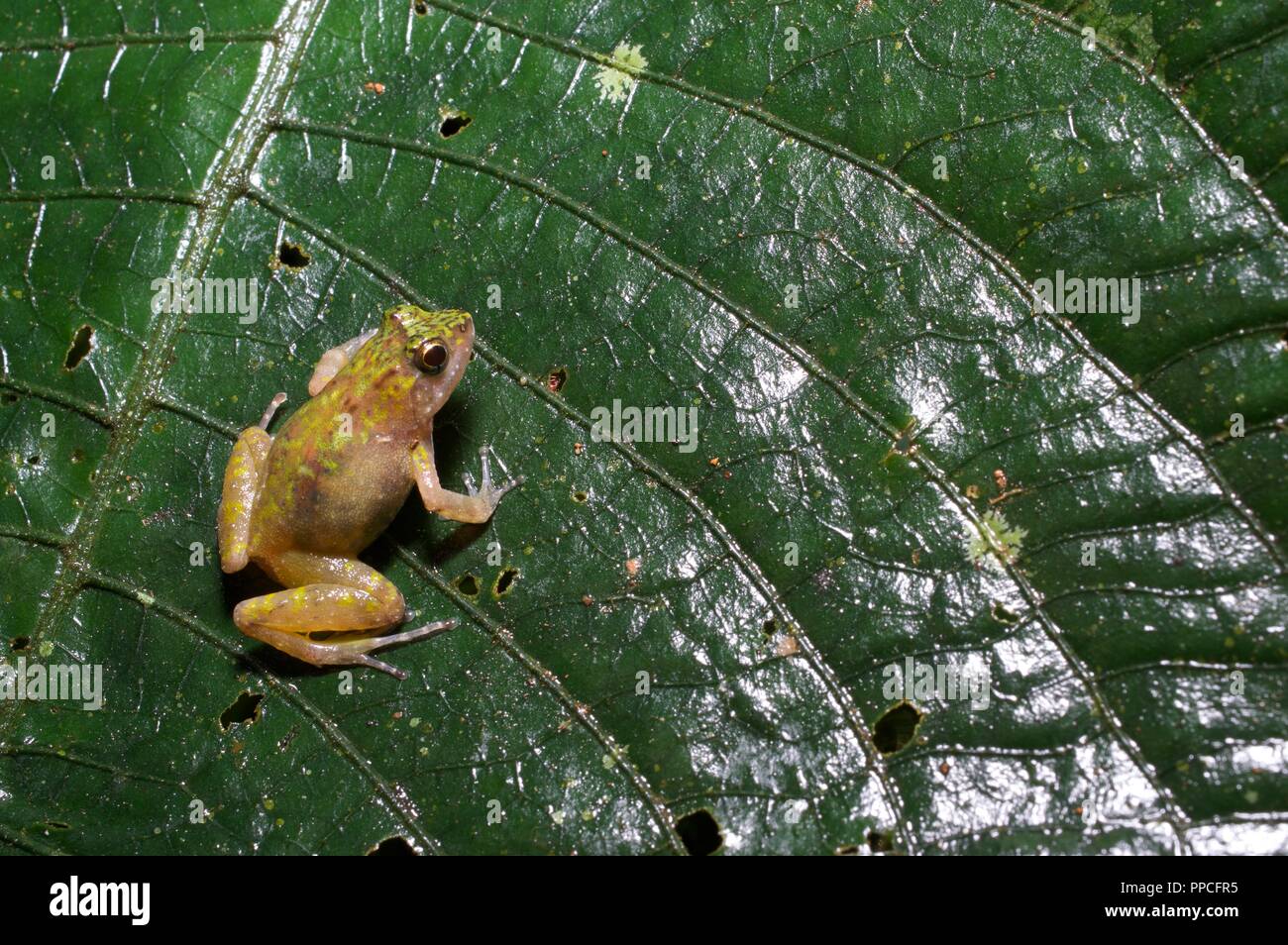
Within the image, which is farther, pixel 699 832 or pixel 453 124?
pixel 453 124

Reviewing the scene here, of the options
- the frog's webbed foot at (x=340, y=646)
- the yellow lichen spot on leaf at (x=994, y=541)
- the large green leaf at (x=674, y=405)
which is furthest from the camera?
the frog's webbed foot at (x=340, y=646)

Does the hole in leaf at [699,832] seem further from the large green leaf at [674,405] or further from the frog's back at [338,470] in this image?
the frog's back at [338,470]
